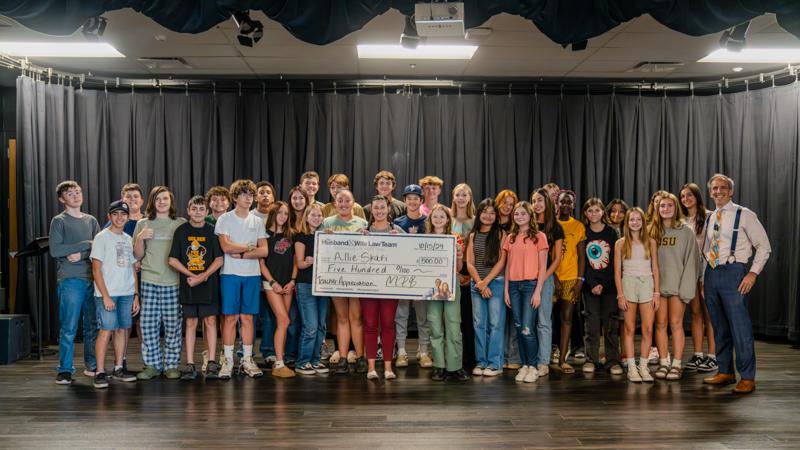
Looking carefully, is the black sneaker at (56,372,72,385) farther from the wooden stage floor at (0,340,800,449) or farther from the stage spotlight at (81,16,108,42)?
the stage spotlight at (81,16,108,42)

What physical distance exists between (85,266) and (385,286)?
238cm

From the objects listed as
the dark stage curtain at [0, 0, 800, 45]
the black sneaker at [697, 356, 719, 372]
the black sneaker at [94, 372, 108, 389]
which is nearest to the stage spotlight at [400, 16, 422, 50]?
the dark stage curtain at [0, 0, 800, 45]

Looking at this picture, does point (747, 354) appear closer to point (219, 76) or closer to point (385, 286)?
point (385, 286)

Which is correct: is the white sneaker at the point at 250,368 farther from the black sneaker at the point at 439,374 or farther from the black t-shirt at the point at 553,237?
the black t-shirt at the point at 553,237

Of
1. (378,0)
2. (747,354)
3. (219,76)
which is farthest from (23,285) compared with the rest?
(747,354)

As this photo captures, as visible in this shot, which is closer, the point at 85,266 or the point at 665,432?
the point at 665,432

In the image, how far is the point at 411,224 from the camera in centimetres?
595

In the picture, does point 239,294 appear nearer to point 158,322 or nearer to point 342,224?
point 158,322

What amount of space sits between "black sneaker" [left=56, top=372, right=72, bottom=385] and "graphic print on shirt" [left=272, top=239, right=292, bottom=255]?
184cm

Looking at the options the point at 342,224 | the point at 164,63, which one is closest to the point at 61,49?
the point at 164,63

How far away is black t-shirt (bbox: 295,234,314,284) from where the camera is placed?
5.62 m

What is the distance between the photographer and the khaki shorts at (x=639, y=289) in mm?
5492

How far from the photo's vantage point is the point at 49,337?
7199mm

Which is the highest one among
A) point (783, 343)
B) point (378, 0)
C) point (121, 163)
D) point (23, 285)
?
point (378, 0)
